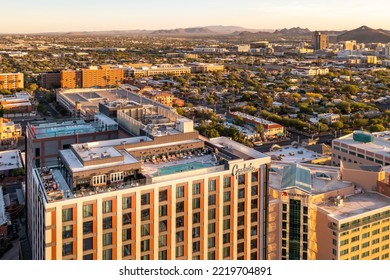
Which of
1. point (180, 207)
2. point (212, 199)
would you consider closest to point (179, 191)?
point (180, 207)

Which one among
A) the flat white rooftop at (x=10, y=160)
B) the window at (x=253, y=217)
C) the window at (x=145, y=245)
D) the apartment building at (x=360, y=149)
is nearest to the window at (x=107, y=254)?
the window at (x=145, y=245)

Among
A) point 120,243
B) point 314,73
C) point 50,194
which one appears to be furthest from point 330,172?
point 314,73

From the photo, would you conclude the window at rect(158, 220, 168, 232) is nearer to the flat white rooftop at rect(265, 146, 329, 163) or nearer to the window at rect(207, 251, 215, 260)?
the window at rect(207, 251, 215, 260)

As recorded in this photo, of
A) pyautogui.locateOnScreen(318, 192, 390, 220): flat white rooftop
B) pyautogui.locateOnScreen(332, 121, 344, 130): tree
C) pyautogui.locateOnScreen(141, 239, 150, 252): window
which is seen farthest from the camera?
pyautogui.locateOnScreen(332, 121, 344, 130): tree

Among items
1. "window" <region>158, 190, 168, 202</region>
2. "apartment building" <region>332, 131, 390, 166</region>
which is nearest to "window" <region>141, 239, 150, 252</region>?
"window" <region>158, 190, 168, 202</region>

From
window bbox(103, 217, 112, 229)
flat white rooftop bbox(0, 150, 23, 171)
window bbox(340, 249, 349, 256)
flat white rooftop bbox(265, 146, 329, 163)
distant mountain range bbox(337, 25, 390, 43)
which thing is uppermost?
distant mountain range bbox(337, 25, 390, 43)

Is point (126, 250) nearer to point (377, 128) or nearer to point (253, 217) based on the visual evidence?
point (253, 217)

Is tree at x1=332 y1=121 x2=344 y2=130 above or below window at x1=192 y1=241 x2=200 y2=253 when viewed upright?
below

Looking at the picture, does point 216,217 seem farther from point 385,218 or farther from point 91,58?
point 91,58
